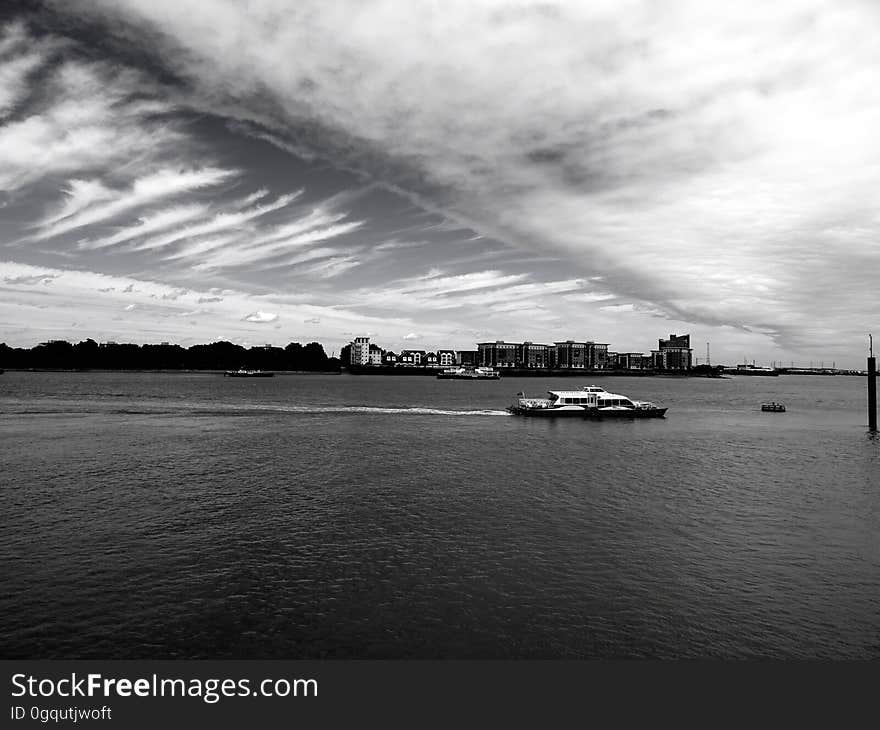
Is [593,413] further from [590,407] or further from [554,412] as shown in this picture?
[554,412]

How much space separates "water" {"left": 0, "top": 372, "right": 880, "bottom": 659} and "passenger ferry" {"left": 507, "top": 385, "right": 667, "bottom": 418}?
34.9 metres

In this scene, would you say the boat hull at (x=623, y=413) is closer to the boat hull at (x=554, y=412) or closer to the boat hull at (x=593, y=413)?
the boat hull at (x=593, y=413)

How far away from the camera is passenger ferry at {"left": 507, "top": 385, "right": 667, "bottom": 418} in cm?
9038

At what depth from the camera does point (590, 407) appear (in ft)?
302

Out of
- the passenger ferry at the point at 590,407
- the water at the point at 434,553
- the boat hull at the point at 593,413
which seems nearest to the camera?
the water at the point at 434,553

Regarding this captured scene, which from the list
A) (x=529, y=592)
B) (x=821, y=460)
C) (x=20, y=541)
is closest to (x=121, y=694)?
(x=529, y=592)

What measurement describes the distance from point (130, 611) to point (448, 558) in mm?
11935

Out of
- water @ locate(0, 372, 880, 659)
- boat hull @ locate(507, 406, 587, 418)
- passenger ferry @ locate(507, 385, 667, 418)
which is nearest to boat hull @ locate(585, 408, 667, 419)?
passenger ferry @ locate(507, 385, 667, 418)

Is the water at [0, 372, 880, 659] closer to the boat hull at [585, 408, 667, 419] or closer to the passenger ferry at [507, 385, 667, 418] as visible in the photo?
the boat hull at [585, 408, 667, 419]

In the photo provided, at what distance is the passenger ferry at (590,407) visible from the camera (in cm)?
9038

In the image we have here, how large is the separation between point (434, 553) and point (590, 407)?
70901 mm

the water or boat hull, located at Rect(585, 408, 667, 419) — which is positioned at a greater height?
boat hull, located at Rect(585, 408, 667, 419)

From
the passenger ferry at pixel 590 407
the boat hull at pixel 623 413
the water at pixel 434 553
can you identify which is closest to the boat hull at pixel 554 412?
the passenger ferry at pixel 590 407

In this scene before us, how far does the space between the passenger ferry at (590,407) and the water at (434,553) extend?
34.9 meters
